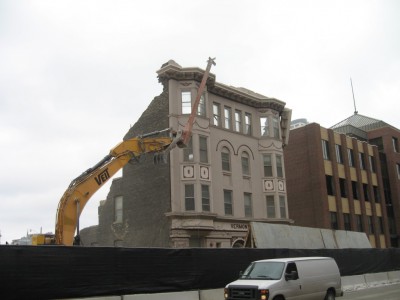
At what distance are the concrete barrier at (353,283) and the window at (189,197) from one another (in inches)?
413

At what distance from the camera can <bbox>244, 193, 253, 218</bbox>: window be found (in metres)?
33.8

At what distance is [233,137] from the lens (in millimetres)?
34312

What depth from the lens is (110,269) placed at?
14297mm

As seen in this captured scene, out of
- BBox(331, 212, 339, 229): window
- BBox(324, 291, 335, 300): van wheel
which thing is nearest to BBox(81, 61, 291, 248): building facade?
BBox(331, 212, 339, 229): window

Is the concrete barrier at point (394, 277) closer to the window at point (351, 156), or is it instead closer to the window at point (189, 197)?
the window at point (189, 197)

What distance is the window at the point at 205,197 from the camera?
30.5 metres

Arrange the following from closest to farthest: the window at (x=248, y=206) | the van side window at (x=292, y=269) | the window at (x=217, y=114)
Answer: the van side window at (x=292, y=269) < the window at (x=217, y=114) < the window at (x=248, y=206)

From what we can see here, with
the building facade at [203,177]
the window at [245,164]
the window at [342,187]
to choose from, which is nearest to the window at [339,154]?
the window at [342,187]

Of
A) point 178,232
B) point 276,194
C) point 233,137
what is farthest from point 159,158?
point 276,194

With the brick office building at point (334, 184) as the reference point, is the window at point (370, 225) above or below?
below

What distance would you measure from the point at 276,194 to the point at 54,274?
2434 centimetres

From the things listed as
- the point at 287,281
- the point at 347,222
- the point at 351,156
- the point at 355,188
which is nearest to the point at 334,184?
the point at 347,222

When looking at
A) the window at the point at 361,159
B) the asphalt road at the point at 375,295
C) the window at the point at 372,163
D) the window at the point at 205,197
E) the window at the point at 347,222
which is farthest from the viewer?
the window at the point at 372,163

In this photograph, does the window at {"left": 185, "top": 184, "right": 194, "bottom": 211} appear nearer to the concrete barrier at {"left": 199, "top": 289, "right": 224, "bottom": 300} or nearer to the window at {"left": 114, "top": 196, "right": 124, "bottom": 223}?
the window at {"left": 114, "top": 196, "right": 124, "bottom": 223}
